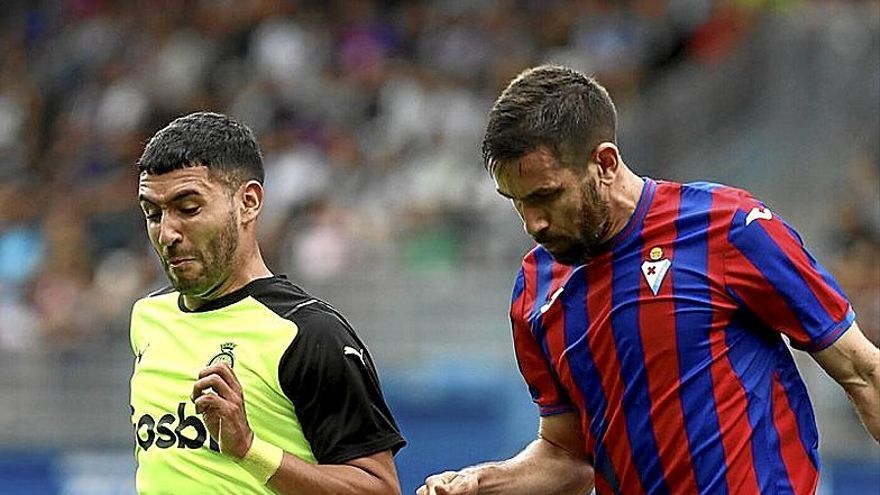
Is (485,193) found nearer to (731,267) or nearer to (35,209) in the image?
(35,209)

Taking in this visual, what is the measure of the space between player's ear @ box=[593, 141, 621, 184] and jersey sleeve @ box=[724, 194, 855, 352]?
319mm

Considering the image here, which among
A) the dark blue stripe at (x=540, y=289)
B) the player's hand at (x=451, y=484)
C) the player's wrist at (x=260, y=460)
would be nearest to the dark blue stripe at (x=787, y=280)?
the dark blue stripe at (x=540, y=289)

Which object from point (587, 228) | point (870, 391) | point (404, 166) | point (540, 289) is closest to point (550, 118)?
point (587, 228)

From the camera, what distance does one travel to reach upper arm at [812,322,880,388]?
4.43 m

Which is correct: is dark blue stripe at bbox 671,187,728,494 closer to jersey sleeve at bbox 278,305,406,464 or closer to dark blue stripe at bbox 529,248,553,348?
dark blue stripe at bbox 529,248,553,348

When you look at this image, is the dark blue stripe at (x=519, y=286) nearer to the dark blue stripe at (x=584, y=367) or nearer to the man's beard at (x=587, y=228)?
the dark blue stripe at (x=584, y=367)

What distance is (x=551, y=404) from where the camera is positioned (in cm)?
487

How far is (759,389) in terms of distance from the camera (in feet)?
14.7

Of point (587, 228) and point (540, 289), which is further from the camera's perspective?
point (540, 289)

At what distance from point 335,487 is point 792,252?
4.04ft

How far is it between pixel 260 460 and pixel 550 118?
1069 mm

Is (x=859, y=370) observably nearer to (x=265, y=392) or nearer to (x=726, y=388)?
(x=726, y=388)

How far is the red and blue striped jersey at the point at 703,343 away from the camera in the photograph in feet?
14.5

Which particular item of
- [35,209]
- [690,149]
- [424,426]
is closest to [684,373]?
[424,426]
